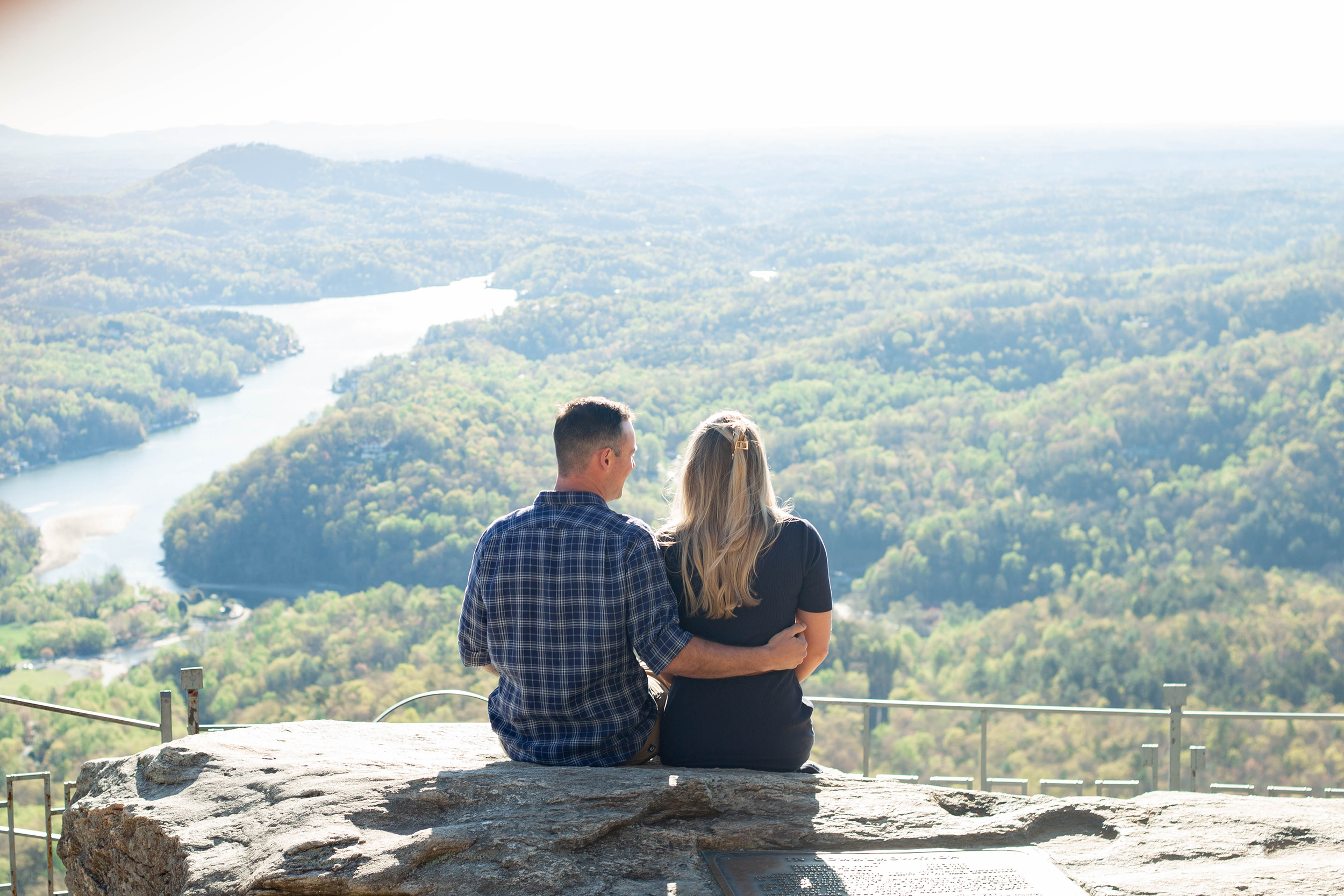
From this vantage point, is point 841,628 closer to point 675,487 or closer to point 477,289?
point 675,487

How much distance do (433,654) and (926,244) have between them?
114 metres

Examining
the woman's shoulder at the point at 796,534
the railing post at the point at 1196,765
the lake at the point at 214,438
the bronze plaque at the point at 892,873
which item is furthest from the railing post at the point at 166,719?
the lake at the point at 214,438

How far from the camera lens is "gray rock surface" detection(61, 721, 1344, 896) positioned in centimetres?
263

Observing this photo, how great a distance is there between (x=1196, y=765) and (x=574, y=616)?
157 inches

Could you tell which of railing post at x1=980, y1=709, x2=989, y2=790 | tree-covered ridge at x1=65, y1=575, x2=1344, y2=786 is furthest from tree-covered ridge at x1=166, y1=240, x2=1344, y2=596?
railing post at x1=980, y1=709, x2=989, y2=790

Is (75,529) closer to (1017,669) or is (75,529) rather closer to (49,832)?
(1017,669)

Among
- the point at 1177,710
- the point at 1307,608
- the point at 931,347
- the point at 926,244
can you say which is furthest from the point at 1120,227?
Result: the point at 1177,710

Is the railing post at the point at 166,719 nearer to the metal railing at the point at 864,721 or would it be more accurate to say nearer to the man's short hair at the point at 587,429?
the metal railing at the point at 864,721

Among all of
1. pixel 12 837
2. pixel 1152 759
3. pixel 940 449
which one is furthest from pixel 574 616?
pixel 940 449

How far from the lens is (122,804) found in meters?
3.09

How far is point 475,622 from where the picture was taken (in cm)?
316

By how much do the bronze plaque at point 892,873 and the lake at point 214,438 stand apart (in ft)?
215

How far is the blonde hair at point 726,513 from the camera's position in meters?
2.92

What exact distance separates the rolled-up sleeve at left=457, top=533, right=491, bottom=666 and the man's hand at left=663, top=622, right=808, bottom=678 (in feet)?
1.92
